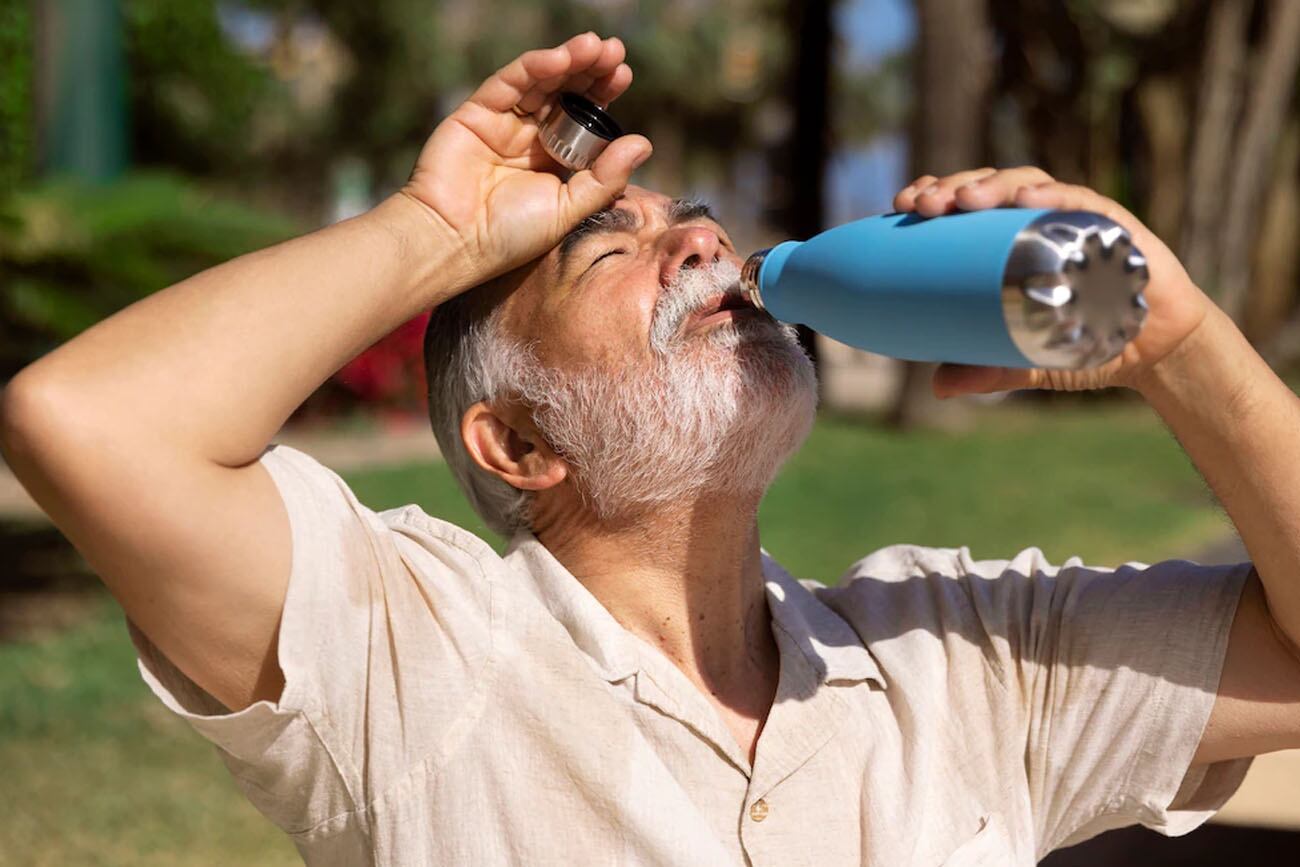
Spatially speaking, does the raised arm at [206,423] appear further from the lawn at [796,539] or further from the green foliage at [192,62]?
the green foliage at [192,62]

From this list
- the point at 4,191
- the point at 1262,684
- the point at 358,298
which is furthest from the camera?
the point at 4,191

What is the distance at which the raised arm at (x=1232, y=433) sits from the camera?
1898 millimetres

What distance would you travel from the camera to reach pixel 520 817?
1894 millimetres

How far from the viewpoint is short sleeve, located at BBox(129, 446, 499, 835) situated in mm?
1771

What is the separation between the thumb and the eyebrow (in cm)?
3

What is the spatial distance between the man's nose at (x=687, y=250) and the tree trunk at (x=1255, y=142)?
13.6 m

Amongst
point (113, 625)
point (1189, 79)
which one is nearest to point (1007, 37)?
point (1189, 79)

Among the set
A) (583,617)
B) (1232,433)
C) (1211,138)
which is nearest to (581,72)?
(583,617)

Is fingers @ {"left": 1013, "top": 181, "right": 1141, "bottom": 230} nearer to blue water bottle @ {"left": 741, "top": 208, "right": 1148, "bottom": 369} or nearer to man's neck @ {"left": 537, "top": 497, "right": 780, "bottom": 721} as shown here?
blue water bottle @ {"left": 741, "top": 208, "right": 1148, "bottom": 369}

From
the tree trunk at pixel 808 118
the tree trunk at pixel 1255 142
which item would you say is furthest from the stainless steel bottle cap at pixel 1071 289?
the tree trunk at pixel 1255 142

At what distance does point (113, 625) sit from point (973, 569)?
534cm

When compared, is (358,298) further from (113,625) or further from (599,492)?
(113,625)

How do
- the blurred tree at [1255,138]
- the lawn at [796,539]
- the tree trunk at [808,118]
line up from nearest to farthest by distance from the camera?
the lawn at [796,539] → the tree trunk at [808,118] → the blurred tree at [1255,138]

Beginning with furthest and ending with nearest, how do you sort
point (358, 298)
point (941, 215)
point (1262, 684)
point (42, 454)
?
point (1262, 684) → point (358, 298) → point (941, 215) → point (42, 454)
